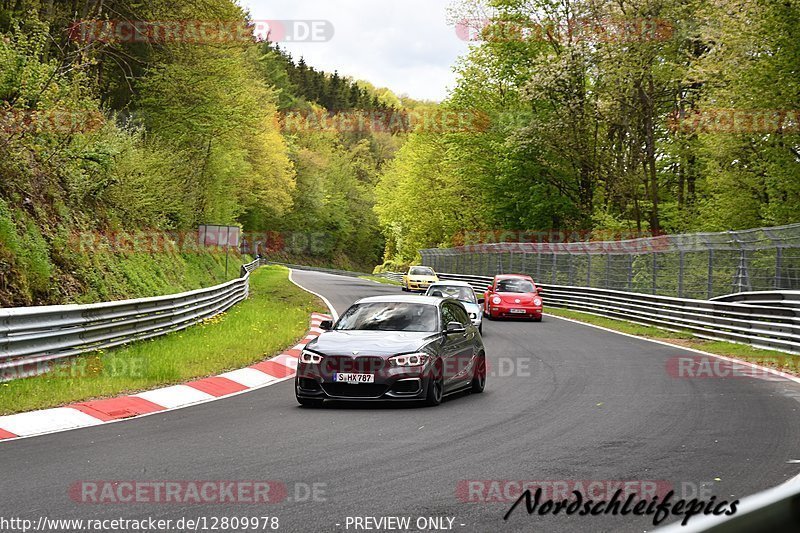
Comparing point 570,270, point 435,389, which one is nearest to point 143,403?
point 435,389

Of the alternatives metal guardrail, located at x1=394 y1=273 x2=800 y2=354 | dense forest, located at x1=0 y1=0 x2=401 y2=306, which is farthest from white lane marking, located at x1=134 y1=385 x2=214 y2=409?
metal guardrail, located at x1=394 y1=273 x2=800 y2=354

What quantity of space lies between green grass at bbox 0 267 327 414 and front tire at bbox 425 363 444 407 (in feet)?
13.4

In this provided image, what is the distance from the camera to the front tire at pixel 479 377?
12.8 m

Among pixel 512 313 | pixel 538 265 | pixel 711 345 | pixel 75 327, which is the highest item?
pixel 538 265

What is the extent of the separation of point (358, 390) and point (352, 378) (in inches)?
6.5

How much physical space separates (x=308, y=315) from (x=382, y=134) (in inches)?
4999

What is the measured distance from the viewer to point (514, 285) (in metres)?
31.0

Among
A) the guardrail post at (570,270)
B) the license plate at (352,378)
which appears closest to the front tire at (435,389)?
the license plate at (352,378)

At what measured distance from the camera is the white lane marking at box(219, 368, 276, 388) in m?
14.1

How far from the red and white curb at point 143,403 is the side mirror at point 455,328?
3171mm

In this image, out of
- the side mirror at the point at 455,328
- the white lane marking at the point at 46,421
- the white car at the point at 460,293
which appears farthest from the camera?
the white car at the point at 460,293

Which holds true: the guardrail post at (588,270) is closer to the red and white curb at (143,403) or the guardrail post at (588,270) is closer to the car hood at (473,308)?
the car hood at (473,308)

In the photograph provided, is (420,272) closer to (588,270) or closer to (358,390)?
(588,270)

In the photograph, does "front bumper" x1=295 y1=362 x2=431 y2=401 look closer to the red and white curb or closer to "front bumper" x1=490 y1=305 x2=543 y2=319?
the red and white curb
